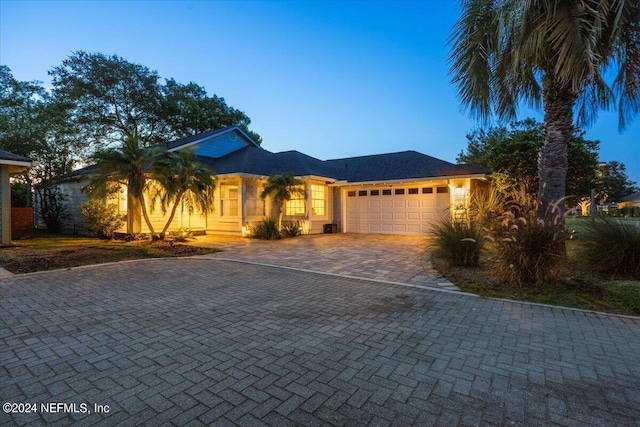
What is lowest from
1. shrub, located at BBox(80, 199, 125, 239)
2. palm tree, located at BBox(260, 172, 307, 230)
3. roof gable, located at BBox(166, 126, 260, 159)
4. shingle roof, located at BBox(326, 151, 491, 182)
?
shrub, located at BBox(80, 199, 125, 239)

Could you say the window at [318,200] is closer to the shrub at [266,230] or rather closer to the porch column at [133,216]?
the shrub at [266,230]

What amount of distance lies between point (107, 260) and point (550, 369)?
9.43m

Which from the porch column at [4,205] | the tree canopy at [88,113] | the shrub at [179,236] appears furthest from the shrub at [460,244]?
the porch column at [4,205]

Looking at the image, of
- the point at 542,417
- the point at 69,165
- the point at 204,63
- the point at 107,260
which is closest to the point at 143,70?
the point at 204,63

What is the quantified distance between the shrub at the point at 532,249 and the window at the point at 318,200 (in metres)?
10.8

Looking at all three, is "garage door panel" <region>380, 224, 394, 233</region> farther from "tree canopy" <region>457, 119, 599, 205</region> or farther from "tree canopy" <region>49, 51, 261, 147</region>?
"tree canopy" <region>49, 51, 261, 147</region>

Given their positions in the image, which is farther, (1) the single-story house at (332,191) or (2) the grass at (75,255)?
(1) the single-story house at (332,191)

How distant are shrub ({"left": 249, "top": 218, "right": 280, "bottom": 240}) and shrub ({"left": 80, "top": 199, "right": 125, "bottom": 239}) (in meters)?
5.66

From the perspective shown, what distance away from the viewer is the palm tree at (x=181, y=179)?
1031 cm

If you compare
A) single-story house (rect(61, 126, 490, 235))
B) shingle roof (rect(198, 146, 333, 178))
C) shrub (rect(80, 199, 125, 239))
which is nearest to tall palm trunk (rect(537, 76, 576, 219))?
single-story house (rect(61, 126, 490, 235))

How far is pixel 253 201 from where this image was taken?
48.5 ft

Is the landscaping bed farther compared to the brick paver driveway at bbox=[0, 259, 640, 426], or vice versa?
the landscaping bed

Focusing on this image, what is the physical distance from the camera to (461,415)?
2.13 meters

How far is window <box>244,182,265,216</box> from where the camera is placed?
14.5 metres
